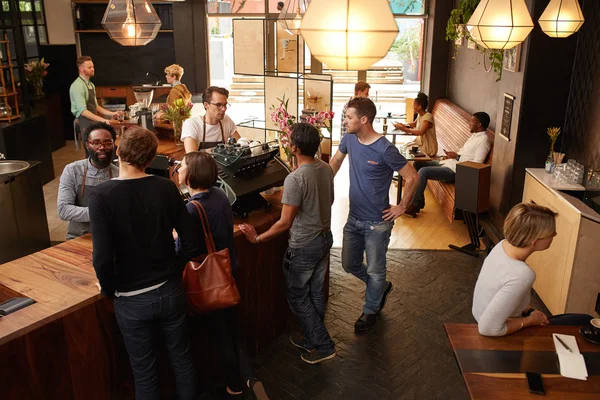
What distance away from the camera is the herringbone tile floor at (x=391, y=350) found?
391cm

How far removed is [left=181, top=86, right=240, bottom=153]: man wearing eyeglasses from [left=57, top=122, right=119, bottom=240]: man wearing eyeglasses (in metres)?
1.02

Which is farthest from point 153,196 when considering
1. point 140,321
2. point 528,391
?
point 528,391

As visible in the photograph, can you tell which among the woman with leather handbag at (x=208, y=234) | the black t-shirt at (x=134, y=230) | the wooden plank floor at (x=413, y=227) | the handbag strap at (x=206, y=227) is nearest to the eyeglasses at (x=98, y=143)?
the woman with leather handbag at (x=208, y=234)

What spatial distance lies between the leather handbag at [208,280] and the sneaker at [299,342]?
1.24 meters

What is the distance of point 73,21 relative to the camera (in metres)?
11.3

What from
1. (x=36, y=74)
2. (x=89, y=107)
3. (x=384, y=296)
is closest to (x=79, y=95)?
(x=89, y=107)

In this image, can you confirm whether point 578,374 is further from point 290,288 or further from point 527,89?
point 527,89

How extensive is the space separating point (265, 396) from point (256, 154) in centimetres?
162

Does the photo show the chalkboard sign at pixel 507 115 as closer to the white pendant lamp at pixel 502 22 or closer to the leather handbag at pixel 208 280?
the white pendant lamp at pixel 502 22

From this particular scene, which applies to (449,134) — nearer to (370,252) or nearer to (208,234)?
(370,252)

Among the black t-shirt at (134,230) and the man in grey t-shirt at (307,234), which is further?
the man in grey t-shirt at (307,234)

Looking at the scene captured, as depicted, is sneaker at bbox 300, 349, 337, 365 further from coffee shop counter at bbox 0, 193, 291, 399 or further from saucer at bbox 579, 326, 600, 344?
saucer at bbox 579, 326, 600, 344

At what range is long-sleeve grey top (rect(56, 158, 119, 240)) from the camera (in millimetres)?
3783

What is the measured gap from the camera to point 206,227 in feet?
10.6
